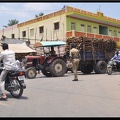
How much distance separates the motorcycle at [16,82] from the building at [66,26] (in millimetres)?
19298

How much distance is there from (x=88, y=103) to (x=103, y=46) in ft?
39.2

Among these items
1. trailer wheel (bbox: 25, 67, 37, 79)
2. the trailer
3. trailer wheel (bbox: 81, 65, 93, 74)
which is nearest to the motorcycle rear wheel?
trailer wheel (bbox: 25, 67, 37, 79)

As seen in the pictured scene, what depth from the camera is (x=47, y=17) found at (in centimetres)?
3123

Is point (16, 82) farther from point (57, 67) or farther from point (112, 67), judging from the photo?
point (112, 67)

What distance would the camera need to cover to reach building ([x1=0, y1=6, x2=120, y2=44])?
28.5 metres

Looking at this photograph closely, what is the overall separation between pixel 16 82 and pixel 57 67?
750 centimetres

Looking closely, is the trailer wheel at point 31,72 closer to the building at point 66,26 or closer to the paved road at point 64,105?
the paved road at point 64,105

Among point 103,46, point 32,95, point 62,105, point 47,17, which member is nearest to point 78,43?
point 103,46

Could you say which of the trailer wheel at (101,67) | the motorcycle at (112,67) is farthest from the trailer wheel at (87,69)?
the motorcycle at (112,67)

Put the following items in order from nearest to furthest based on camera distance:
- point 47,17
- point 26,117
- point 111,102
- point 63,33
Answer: point 26,117 → point 111,102 → point 63,33 → point 47,17

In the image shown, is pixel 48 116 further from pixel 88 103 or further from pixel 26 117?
pixel 88 103

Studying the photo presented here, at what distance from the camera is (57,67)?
15227mm

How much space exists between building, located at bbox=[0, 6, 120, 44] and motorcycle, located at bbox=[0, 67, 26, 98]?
1930 cm

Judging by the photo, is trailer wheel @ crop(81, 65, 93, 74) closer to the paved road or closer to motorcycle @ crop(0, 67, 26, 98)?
the paved road
